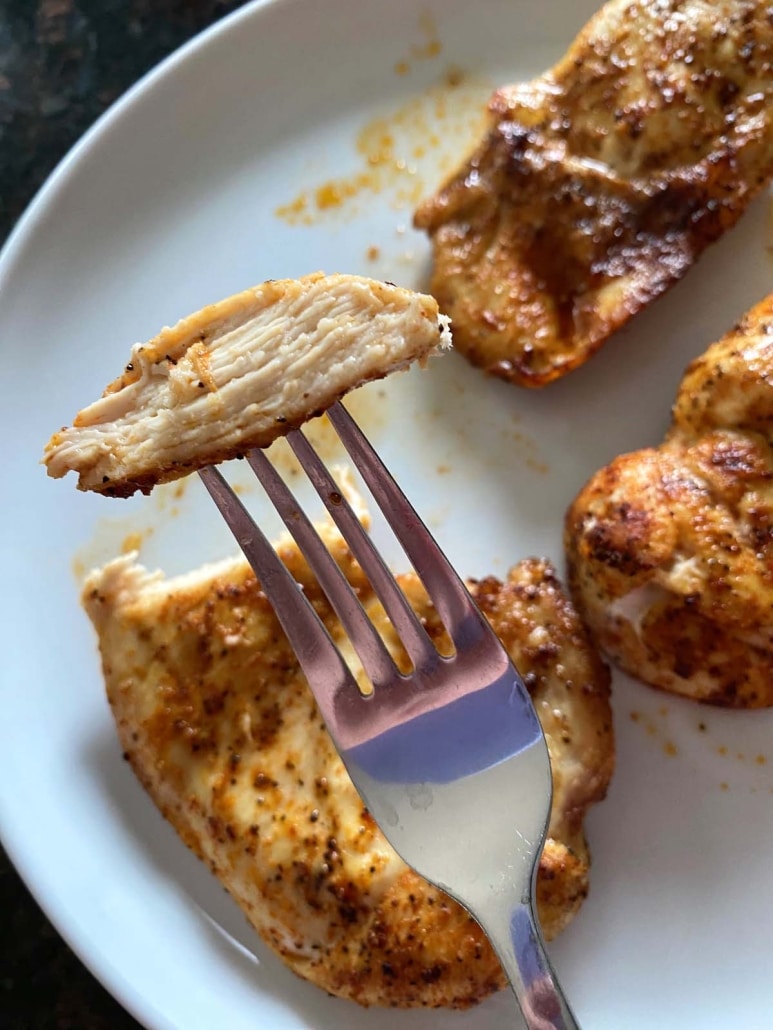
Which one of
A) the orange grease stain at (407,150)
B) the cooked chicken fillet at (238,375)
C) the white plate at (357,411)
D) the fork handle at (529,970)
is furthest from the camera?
the orange grease stain at (407,150)

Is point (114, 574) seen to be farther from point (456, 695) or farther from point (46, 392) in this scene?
point (456, 695)

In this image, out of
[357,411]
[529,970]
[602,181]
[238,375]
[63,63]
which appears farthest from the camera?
[63,63]

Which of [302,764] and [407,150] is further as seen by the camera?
[407,150]

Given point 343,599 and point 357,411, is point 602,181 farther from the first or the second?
point 343,599

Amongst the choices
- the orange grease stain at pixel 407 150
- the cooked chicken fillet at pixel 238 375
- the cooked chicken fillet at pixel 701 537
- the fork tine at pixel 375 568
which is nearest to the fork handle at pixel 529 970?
the fork tine at pixel 375 568

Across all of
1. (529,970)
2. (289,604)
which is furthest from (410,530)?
(529,970)

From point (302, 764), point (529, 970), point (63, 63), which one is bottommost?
point (529, 970)

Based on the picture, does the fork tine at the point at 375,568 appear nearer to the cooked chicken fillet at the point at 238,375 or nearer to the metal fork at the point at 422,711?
the metal fork at the point at 422,711
